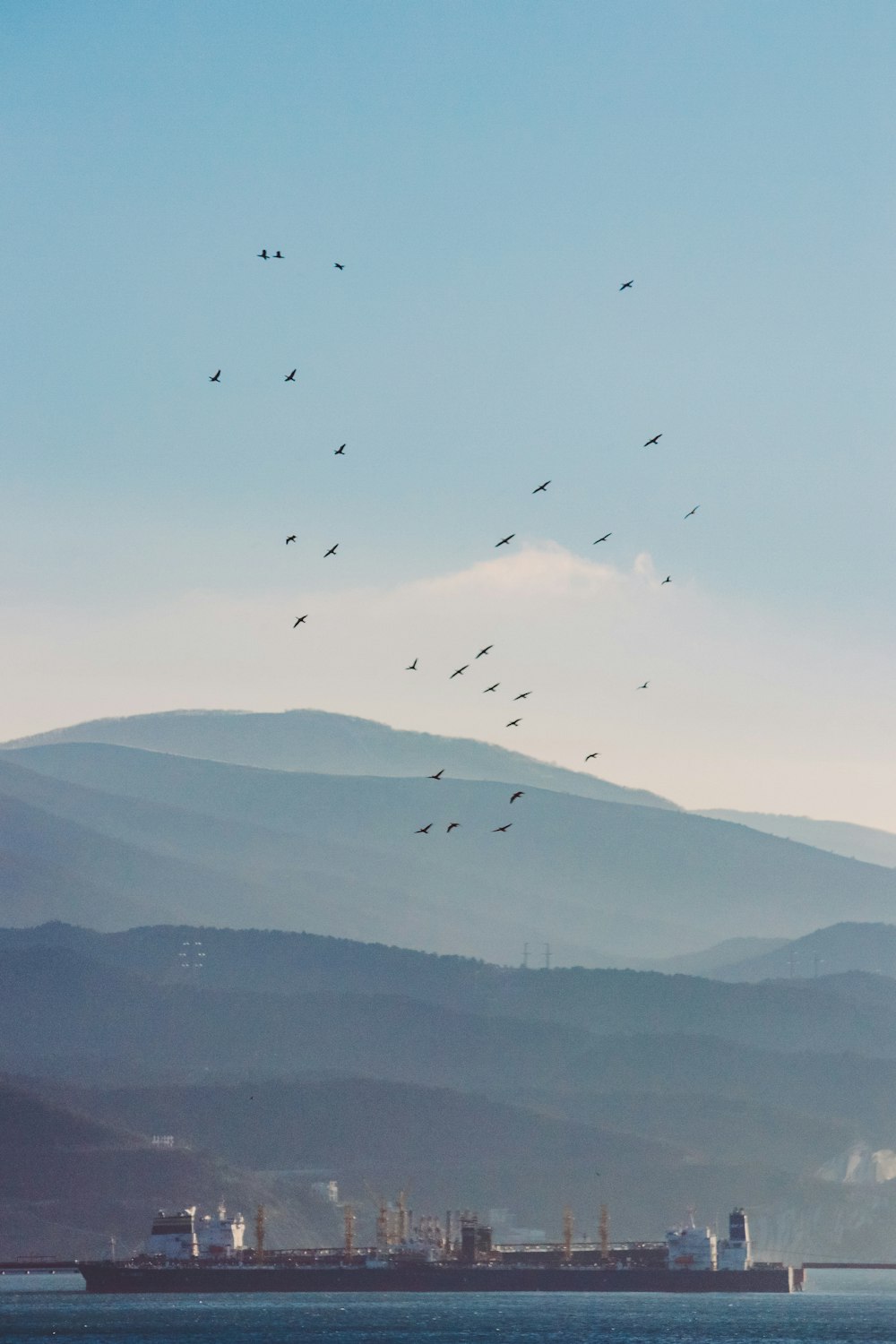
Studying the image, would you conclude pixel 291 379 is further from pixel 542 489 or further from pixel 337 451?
pixel 542 489

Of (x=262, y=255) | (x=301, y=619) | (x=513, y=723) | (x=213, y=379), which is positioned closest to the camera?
(x=262, y=255)

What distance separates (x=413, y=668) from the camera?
144500 mm

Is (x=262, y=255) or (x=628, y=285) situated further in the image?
(x=628, y=285)

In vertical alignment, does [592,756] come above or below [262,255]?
below

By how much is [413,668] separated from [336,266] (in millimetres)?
25661

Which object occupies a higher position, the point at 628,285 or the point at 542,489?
the point at 628,285

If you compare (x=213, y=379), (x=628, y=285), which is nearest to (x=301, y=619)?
(x=213, y=379)

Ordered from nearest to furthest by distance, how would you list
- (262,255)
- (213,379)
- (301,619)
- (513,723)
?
(262,255), (213,379), (301,619), (513,723)

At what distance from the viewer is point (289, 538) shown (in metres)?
145

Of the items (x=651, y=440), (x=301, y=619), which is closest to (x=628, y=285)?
(x=651, y=440)

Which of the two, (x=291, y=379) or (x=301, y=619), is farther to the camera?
(x=301, y=619)

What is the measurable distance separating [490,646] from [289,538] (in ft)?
44.6

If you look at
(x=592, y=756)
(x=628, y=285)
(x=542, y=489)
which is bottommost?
(x=592, y=756)

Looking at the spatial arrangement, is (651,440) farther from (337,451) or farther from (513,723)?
(513,723)
